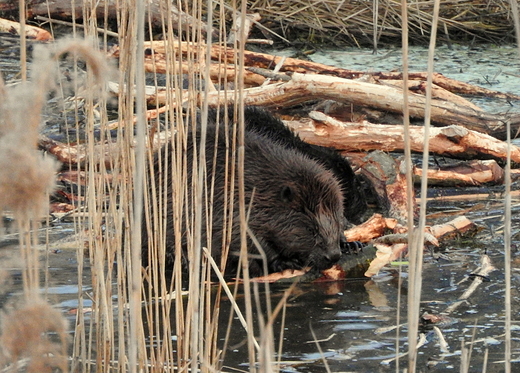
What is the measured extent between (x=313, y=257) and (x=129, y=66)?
2035 millimetres

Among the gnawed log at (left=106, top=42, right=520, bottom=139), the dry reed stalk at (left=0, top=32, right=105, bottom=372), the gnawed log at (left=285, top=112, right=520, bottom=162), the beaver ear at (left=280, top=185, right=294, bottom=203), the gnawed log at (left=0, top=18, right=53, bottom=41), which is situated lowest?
the beaver ear at (left=280, top=185, right=294, bottom=203)

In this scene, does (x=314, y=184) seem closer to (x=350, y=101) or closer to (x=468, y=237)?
(x=468, y=237)

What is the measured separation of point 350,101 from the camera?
19.8 feet

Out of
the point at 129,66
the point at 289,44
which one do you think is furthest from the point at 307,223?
the point at 289,44

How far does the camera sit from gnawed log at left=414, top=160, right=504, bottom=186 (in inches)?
216

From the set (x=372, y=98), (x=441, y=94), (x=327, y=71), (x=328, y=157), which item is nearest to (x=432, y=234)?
(x=328, y=157)

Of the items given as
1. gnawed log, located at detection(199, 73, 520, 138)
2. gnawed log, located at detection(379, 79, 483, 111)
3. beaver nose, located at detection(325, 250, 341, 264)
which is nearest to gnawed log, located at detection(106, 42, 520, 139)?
gnawed log, located at detection(199, 73, 520, 138)

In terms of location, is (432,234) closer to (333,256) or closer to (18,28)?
(333,256)

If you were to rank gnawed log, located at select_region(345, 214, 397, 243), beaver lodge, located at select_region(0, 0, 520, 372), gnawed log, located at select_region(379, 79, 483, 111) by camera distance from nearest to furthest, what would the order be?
beaver lodge, located at select_region(0, 0, 520, 372) → gnawed log, located at select_region(345, 214, 397, 243) → gnawed log, located at select_region(379, 79, 483, 111)

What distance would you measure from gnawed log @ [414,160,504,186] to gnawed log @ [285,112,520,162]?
0.42 ft

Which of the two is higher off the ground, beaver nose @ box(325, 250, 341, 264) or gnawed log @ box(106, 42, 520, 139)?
gnawed log @ box(106, 42, 520, 139)

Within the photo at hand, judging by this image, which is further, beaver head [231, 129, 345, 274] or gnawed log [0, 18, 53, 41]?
gnawed log [0, 18, 53, 41]

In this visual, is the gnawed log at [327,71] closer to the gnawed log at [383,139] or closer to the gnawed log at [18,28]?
the gnawed log at [383,139]

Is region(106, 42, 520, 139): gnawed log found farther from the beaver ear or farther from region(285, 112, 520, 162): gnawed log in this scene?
the beaver ear
